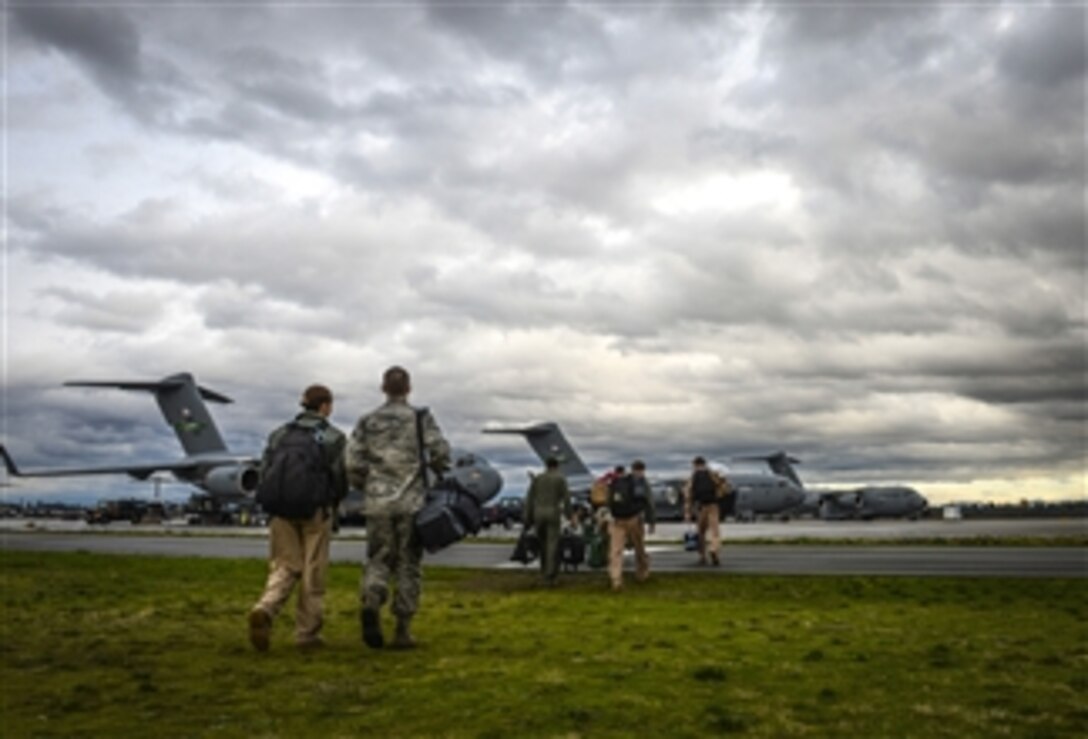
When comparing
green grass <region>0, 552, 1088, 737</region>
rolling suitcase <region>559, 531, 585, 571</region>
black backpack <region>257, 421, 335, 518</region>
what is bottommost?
green grass <region>0, 552, 1088, 737</region>

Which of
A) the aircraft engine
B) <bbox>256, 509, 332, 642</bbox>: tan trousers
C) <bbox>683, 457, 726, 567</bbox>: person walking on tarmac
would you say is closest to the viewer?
<bbox>256, 509, 332, 642</bbox>: tan trousers

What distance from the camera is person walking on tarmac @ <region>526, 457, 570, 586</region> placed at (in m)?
14.6

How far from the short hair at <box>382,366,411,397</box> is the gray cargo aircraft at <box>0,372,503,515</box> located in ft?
118

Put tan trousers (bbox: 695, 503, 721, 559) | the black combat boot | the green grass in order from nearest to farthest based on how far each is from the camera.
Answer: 1. the green grass
2. the black combat boot
3. tan trousers (bbox: 695, 503, 721, 559)

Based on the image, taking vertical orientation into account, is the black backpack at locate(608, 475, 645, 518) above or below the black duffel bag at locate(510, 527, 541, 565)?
above

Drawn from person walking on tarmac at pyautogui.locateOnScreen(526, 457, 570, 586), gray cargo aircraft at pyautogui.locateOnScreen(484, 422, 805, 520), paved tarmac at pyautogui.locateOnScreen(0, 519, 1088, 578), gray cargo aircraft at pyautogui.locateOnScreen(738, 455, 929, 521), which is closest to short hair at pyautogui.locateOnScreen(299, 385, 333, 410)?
person walking on tarmac at pyautogui.locateOnScreen(526, 457, 570, 586)

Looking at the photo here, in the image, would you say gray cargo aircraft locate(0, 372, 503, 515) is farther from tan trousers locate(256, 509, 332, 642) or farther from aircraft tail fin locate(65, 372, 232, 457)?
tan trousers locate(256, 509, 332, 642)

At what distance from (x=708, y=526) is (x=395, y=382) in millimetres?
10975

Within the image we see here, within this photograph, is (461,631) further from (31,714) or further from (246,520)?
(246,520)

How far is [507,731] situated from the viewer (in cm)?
486

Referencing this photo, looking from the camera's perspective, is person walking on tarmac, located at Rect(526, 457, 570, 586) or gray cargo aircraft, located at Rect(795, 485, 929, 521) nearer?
person walking on tarmac, located at Rect(526, 457, 570, 586)

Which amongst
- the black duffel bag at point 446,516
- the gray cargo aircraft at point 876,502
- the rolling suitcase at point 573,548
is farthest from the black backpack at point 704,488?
the gray cargo aircraft at point 876,502

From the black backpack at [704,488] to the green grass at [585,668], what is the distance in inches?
237

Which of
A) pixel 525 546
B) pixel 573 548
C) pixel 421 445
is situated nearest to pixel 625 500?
pixel 525 546
